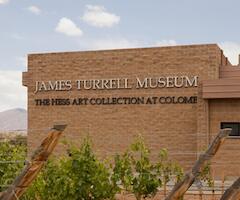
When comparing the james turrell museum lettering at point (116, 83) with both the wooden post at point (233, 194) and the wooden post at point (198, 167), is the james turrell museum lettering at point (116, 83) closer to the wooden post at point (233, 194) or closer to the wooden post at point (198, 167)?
the wooden post at point (198, 167)

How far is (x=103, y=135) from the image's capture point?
71.8ft

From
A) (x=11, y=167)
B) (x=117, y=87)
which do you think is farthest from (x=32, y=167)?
(x=117, y=87)

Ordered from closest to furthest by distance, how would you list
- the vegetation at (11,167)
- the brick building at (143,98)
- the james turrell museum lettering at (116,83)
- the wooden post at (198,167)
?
the wooden post at (198,167)
the vegetation at (11,167)
the brick building at (143,98)
the james turrell museum lettering at (116,83)

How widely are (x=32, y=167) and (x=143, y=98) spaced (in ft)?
43.8

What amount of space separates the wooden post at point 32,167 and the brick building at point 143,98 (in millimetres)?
11152

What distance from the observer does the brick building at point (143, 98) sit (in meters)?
20.0

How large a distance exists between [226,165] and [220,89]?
2695 millimetres

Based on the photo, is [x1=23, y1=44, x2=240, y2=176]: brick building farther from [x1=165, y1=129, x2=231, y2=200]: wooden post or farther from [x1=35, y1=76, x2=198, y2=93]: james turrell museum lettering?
[x1=165, y1=129, x2=231, y2=200]: wooden post

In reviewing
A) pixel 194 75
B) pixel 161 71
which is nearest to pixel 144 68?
pixel 161 71

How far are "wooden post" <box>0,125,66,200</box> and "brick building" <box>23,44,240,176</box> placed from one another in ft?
36.6

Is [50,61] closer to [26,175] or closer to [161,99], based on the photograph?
[161,99]

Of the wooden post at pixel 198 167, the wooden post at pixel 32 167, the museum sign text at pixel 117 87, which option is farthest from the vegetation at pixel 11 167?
the museum sign text at pixel 117 87

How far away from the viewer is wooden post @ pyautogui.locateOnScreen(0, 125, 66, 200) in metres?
7.99

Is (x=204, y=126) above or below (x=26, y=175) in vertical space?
above
